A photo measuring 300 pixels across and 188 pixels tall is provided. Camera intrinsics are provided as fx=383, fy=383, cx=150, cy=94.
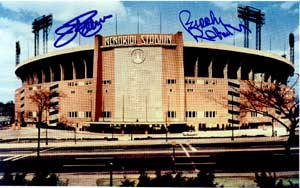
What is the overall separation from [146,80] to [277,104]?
12.6 metres

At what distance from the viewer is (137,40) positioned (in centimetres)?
2491

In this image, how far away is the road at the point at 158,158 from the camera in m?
16.8

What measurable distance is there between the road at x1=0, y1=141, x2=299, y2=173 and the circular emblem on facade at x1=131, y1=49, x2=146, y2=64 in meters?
8.74

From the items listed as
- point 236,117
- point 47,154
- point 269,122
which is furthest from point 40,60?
point 269,122

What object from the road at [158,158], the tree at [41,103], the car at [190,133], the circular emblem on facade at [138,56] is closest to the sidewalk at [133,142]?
the road at [158,158]

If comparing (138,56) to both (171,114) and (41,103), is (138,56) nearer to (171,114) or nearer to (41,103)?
(171,114)

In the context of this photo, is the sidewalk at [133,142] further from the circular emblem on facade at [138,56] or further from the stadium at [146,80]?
the circular emblem on facade at [138,56]

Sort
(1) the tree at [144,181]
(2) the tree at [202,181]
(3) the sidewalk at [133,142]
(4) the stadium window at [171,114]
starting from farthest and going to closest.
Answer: (4) the stadium window at [171,114]
(3) the sidewalk at [133,142]
(1) the tree at [144,181]
(2) the tree at [202,181]

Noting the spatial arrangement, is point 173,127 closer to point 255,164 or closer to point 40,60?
Result: point 255,164

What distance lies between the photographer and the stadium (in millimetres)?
22547

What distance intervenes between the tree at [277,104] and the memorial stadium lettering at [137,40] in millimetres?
7753

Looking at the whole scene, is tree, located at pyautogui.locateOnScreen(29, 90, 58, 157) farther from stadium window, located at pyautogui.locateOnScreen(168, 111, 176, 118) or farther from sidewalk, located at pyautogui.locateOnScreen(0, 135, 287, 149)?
stadium window, located at pyautogui.locateOnScreen(168, 111, 176, 118)

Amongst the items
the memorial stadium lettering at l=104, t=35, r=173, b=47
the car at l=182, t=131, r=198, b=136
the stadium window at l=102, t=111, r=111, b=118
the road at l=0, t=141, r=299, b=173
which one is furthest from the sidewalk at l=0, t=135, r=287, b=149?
the memorial stadium lettering at l=104, t=35, r=173, b=47

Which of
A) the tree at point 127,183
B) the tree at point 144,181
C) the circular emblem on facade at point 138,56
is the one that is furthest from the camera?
the circular emblem on facade at point 138,56
